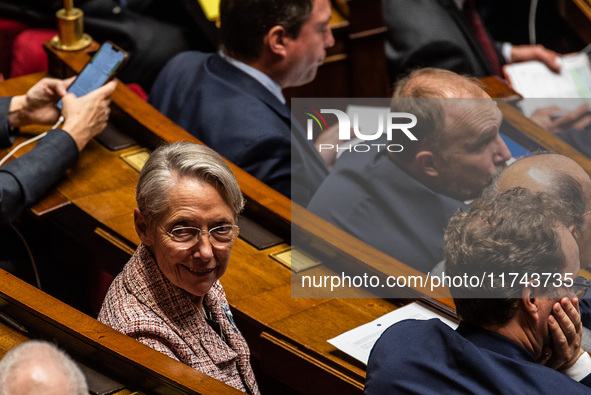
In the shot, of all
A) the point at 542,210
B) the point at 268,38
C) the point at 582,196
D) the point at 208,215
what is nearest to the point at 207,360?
the point at 208,215

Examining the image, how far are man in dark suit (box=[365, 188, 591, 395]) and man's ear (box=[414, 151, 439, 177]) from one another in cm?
67

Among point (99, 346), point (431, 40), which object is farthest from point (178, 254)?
point (431, 40)

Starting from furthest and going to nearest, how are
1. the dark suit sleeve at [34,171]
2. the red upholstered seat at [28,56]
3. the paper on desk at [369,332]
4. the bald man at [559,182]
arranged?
1. the red upholstered seat at [28,56]
2. the dark suit sleeve at [34,171]
3. the bald man at [559,182]
4. the paper on desk at [369,332]

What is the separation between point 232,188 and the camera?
1497mm

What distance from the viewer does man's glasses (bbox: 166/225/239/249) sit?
1.47 meters

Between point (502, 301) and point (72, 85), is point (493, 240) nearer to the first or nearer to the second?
point (502, 301)

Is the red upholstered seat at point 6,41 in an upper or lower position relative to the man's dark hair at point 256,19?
lower

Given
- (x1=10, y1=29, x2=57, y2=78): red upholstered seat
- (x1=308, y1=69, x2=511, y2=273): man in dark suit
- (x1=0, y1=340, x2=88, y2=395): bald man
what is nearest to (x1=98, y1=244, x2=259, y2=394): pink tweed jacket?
(x1=0, y1=340, x2=88, y2=395): bald man

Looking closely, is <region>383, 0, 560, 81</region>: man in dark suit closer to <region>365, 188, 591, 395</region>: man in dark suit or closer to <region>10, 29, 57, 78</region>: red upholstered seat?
<region>10, 29, 57, 78</region>: red upholstered seat

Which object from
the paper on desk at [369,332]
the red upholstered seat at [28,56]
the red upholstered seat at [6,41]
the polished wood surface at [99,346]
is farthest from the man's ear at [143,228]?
the red upholstered seat at [6,41]

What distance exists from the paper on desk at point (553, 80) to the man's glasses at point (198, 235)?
78.5 inches

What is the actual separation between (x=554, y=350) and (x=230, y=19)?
1488 mm

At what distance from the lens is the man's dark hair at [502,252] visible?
4.57 feet

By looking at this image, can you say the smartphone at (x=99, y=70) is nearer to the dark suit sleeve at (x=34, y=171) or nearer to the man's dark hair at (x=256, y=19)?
the dark suit sleeve at (x=34, y=171)
